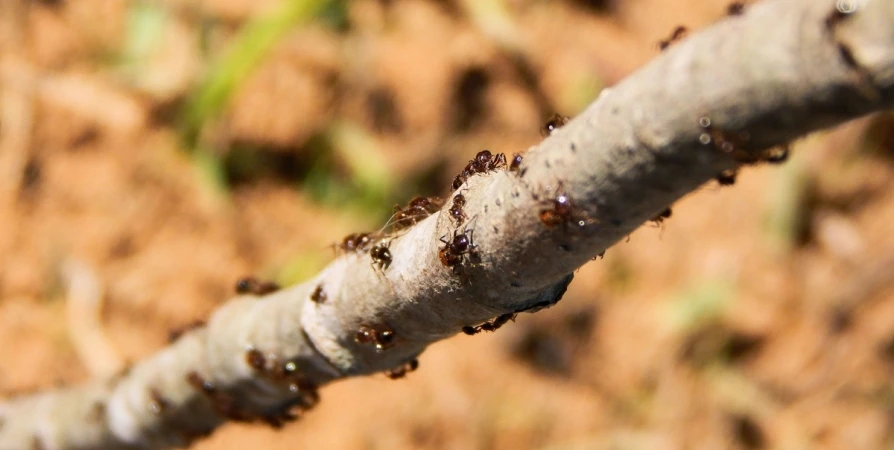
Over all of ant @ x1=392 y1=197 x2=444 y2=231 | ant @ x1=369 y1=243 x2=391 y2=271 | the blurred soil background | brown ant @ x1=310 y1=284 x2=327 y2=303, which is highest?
the blurred soil background

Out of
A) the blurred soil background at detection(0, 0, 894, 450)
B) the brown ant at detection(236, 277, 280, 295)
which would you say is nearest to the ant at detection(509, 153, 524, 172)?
the brown ant at detection(236, 277, 280, 295)

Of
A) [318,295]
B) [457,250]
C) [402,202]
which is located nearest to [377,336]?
[318,295]

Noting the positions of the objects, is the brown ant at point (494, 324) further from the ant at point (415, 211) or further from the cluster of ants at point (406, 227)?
the ant at point (415, 211)

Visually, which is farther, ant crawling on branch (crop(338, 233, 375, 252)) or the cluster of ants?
ant crawling on branch (crop(338, 233, 375, 252))

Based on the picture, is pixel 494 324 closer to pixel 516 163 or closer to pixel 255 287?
pixel 516 163

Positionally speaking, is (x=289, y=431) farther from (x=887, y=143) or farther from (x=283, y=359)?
(x=887, y=143)

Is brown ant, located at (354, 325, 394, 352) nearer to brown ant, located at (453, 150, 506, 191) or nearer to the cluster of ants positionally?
the cluster of ants

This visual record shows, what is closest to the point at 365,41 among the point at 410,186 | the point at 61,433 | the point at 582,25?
the point at 410,186
